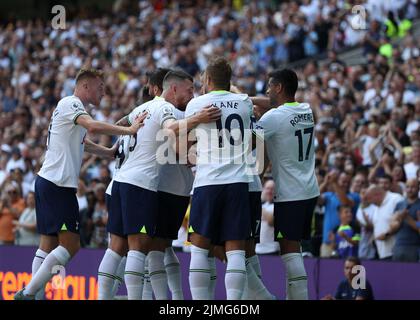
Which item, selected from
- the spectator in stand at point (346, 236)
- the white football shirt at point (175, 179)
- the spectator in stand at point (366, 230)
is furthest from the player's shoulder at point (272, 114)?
the spectator in stand at point (366, 230)

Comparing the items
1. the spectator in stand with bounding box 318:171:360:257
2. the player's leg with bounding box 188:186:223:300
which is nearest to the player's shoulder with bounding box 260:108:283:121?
the player's leg with bounding box 188:186:223:300

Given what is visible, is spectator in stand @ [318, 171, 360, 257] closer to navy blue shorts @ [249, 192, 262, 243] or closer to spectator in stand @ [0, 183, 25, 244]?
navy blue shorts @ [249, 192, 262, 243]

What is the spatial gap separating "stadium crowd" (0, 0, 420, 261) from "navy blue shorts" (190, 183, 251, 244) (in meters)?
3.59

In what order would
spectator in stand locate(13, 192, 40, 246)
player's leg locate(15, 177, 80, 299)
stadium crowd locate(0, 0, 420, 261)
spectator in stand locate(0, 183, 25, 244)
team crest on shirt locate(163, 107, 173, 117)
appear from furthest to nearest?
spectator in stand locate(0, 183, 25, 244)
spectator in stand locate(13, 192, 40, 246)
stadium crowd locate(0, 0, 420, 261)
player's leg locate(15, 177, 80, 299)
team crest on shirt locate(163, 107, 173, 117)

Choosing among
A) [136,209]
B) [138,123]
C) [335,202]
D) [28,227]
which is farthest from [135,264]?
[28,227]

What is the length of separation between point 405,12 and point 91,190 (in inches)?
387

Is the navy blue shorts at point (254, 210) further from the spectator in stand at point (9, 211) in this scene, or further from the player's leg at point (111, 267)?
the spectator in stand at point (9, 211)

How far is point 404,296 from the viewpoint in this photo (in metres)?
13.1

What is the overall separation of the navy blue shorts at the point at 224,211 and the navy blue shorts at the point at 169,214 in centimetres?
103

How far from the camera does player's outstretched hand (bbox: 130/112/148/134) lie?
9.59 metres

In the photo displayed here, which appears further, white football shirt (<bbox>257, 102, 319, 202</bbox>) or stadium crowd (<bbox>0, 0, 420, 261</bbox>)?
stadium crowd (<bbox>0, 0, 420, 261</bbox>)

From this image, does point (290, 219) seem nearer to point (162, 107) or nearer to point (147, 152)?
point (147, 152)

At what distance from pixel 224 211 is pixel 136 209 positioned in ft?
3.28
